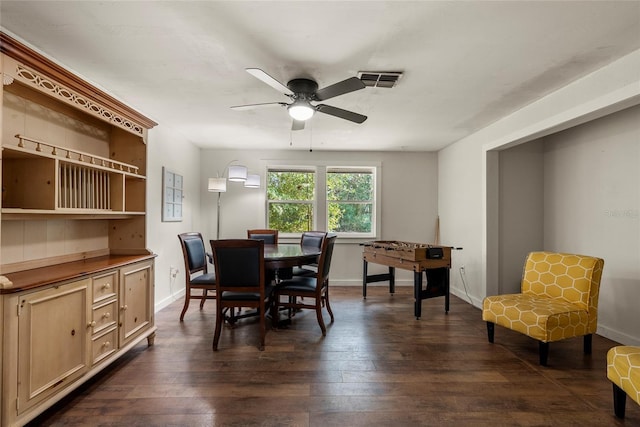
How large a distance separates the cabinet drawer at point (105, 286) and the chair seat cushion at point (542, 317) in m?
3.18

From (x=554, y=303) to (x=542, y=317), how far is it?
38 cm

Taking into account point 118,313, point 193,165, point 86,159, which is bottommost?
point 118,313

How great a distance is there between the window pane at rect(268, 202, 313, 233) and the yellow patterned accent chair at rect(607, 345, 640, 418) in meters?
4.04

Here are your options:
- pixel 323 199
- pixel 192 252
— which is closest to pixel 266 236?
pixel 192 252

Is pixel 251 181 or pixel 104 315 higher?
pixel 251 181

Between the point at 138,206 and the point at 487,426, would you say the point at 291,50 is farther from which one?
the point at 487,426

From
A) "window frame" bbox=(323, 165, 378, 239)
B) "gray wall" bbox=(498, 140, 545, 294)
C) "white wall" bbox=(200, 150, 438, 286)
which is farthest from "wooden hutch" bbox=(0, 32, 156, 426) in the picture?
"gray wall" bbox=(498, 140, 545, 294)

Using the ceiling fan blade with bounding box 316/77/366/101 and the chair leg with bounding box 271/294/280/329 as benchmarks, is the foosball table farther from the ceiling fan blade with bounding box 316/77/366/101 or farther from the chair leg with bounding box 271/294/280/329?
the ceiling fan blade with bounding box 316/77/366/101

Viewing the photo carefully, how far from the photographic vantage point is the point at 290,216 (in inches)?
208

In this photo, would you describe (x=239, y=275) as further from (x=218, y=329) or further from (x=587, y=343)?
(x=587, y=343)

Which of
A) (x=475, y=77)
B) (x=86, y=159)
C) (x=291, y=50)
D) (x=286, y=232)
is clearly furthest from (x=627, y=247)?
(x=86, y=159)

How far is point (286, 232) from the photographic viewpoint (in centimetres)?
527

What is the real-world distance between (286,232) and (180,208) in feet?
5.72

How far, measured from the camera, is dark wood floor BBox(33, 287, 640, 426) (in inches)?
→ 71.4
